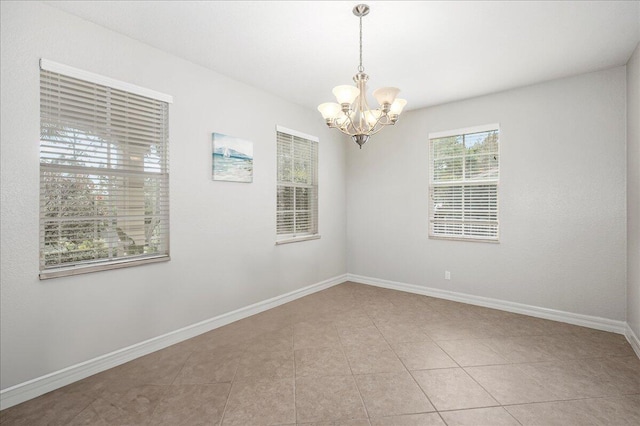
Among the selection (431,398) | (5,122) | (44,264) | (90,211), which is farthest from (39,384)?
(431,398)

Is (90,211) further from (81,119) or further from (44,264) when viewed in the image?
(81,119)

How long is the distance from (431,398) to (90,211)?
2894mm

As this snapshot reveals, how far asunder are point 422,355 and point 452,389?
51cm

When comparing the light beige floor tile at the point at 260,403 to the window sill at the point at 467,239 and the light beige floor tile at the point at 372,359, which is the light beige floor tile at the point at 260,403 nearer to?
the light beige floor tile at the point at 372,359

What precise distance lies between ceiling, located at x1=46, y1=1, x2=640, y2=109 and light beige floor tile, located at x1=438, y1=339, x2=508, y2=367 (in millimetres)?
2761

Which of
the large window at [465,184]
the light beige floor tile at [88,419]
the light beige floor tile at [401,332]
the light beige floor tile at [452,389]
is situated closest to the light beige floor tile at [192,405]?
the light beige floor tile at [88,419]

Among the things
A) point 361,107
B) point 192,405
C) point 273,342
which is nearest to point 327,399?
point 192,405

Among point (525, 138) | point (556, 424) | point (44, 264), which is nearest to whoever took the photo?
point (556, 424)

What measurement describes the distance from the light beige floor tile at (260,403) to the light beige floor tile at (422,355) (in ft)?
3.33

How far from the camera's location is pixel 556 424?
1.83 meters

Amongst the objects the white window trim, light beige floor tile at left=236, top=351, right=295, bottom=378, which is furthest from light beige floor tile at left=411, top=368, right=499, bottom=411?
the white window trim

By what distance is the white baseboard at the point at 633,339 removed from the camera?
8.88 feet

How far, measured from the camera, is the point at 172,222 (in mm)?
2955

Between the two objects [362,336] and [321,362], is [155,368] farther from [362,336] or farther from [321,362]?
[362,336]
